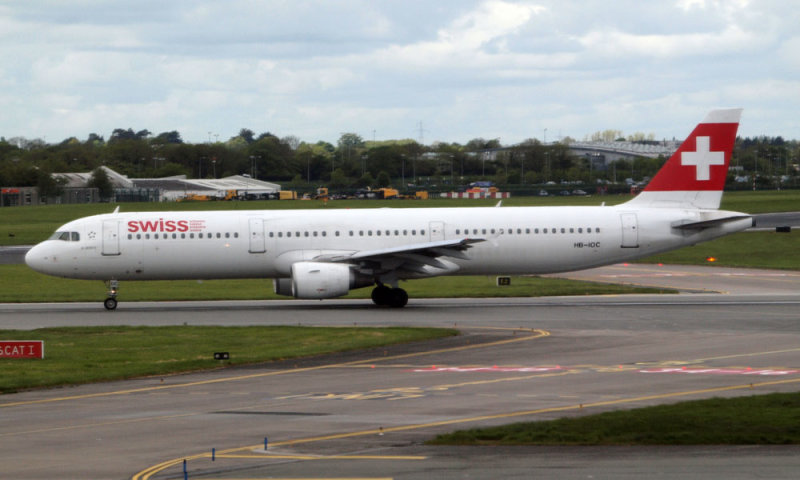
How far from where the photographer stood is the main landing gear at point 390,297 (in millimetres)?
39406

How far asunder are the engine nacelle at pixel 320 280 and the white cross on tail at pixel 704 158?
14.8 meters

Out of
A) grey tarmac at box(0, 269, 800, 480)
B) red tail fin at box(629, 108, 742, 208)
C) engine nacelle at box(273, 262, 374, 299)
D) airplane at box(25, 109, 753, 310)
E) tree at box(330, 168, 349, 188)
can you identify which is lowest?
grey tarmac at box(0, 269, 800, 480)

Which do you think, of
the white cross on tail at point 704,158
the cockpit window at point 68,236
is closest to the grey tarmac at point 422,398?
the cockpit window at point 68,236

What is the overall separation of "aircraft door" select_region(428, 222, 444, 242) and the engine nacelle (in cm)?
382

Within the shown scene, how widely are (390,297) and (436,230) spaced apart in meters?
3.17

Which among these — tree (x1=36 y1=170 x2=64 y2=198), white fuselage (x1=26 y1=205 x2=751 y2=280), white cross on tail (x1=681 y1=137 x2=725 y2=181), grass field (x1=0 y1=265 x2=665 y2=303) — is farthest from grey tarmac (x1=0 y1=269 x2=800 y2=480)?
tree (x1=36 y1=170 x2=64 y2=198)

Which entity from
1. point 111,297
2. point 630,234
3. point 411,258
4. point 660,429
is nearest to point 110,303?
point 111,297

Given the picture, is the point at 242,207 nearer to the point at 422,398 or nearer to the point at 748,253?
the point at 748,253

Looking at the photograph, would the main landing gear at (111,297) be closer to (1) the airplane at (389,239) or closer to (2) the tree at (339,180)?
(1) the airplane at (389,239)

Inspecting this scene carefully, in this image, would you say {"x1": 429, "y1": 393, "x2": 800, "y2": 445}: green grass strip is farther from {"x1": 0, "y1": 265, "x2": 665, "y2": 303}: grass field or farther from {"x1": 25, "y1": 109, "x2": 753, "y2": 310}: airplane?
{"x1": 0, "y1": 265, "x2": 665, "y2": 303}: grass field

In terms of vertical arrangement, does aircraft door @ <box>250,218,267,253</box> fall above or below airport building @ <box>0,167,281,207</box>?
below

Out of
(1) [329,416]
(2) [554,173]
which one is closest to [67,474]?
(1) [329,416]

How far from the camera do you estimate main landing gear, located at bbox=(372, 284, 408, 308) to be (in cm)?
3941

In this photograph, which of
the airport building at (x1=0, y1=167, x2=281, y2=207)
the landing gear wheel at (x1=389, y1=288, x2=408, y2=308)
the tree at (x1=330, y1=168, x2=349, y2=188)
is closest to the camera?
the landing gear wheel at (x1=389, y1=288, x2=408, y2=308)
